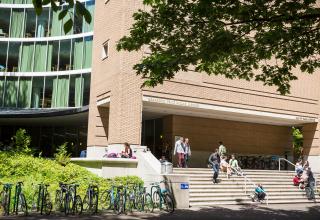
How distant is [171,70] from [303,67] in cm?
488

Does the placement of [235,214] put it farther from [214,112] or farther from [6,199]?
[214,112]

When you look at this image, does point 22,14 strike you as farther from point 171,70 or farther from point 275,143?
point 171,70

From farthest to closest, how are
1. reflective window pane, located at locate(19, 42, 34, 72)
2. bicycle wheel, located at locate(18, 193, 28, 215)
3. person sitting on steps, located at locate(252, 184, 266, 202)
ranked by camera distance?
reflective window pane, located at locate(19, 42, 34, 72) → person sitting on steps, located at locate(252, 184, 266, 202) → bicycle wheel, located at locate(18, 193, 28, 215)

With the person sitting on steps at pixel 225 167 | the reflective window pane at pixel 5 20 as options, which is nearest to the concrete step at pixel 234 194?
the person sitting on steps at pixel 225 167

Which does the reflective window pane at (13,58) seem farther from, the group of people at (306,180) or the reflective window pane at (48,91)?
the group of people at (306,180)

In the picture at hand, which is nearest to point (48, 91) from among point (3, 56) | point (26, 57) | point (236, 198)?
point (26, 57)

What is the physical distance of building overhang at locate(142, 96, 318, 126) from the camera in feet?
77.5

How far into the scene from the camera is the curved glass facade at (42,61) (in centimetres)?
3547

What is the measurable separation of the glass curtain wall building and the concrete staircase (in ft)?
55.8

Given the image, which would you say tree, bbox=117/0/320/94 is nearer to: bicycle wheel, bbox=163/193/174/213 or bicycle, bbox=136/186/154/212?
bicycle, bbox=136/186/154/212

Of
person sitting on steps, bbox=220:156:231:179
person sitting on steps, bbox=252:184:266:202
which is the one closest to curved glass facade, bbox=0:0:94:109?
person sitting on steps, bbox=220:156:231:179

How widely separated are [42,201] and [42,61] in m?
25.4

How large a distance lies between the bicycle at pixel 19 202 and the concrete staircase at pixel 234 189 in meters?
6.76

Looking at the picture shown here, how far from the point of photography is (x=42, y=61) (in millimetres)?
36656
